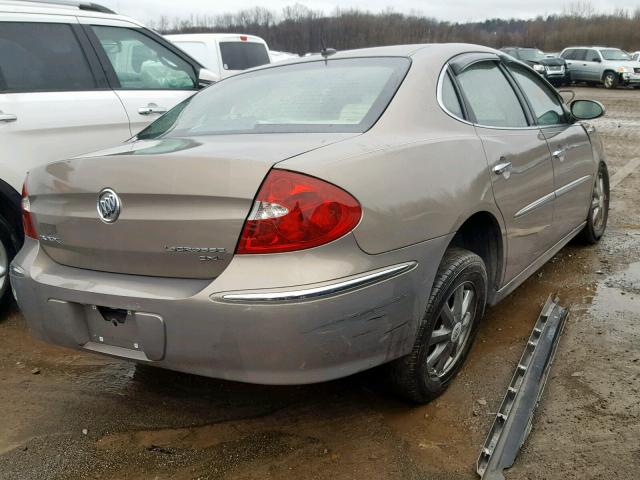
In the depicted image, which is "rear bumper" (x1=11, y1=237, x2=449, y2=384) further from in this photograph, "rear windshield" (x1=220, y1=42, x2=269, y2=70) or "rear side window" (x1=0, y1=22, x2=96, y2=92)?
"rear windshield" (x1=220, y1=42, x2=269, y2=70)

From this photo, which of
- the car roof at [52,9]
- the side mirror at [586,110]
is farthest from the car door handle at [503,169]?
the car roof at [52,9]

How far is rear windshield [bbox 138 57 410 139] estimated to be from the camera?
2.52 m

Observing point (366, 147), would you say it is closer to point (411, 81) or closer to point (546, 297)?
point (411, 81)

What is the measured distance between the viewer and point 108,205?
2.16 m

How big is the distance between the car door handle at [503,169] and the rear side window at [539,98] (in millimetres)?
817

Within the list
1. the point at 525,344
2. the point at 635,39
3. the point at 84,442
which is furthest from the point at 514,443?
the point at 635,39

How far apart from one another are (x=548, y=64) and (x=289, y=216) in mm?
26311

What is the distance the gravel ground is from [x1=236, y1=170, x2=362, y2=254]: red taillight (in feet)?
2.81

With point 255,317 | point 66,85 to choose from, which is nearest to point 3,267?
point 66,85

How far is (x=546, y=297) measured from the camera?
3803 mm

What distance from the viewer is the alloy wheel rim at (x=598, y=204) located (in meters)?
4.52

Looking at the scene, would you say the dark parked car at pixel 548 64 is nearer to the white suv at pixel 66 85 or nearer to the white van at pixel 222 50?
the white van at pixel 222 50

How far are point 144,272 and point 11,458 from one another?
0.95 meters

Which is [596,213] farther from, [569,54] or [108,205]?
[569,54]
